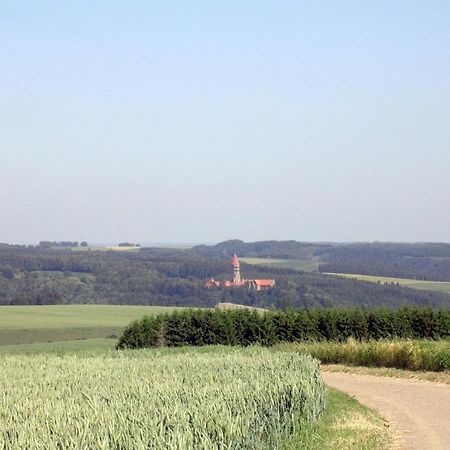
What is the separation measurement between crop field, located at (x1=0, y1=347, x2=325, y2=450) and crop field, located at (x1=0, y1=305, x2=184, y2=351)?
43.8 meters

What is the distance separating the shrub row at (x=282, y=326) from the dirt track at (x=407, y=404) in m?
8.60

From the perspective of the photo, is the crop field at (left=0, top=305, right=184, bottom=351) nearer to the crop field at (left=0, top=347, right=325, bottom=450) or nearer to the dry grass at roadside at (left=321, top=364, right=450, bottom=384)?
the dry grass at roadside at (left=321, top=364, right=450, bottom=384)

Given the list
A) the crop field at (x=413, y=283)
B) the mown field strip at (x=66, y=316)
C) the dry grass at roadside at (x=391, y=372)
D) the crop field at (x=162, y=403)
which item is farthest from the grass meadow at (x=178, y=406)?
the crop field at (x=413, y=283)

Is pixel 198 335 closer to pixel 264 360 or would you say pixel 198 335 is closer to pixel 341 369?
pixel 341 369

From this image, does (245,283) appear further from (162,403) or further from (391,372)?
(162,403)

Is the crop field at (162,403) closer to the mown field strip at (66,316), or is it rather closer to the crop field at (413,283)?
the mown field strip at (66,316)

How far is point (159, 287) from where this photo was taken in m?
148

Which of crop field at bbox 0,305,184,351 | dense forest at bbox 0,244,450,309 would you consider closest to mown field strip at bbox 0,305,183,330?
crop field at bbox 0,305,184,351

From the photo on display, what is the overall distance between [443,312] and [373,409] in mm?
15723

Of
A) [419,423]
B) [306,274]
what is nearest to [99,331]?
[419,423]

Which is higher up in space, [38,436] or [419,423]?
[38,436]

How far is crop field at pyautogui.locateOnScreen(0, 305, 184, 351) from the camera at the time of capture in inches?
2581

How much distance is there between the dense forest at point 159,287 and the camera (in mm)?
139125

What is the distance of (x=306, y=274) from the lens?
568 ft
